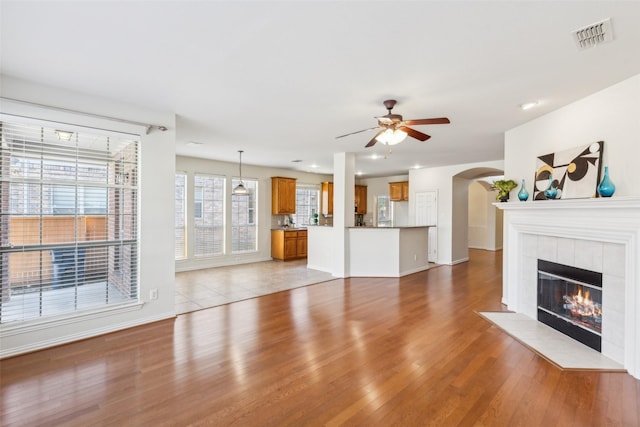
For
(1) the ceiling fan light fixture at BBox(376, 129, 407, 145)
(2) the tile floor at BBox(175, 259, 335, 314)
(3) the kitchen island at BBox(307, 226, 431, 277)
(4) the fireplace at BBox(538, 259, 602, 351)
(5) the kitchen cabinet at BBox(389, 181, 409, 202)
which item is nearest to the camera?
(4) the fireplace at BBox(538, 259, 602, 351)

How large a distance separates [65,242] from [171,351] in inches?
65.2

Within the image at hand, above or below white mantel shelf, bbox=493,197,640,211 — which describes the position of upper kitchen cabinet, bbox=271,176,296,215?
above

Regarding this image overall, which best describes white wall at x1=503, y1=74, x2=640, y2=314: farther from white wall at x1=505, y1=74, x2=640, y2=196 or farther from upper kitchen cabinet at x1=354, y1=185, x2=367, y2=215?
upper kitchen cabinet at x1=354, y1=185, x2=367, y2=215

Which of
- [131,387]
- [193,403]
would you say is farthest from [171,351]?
[193,403]

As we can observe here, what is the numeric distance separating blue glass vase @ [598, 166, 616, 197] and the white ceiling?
92cm

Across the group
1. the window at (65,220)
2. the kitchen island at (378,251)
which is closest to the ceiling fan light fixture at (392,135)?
the window at (65,220)

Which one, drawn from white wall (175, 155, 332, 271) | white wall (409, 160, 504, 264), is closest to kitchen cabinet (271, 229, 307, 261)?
white wall (175, 155, 332, 271)

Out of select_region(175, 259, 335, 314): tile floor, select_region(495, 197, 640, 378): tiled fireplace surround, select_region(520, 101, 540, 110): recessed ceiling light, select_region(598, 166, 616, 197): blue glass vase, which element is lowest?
select_region(175, 259, 335, 314): tile floor

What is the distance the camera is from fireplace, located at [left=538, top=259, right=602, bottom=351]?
10.1 feet

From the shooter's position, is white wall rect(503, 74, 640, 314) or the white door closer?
white wall rect(503, 74, 640, 314)

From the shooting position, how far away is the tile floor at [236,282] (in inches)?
189

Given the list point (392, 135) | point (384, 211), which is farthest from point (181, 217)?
point (384, 211)

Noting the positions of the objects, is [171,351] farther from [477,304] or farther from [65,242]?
[477,304]

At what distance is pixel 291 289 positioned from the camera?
542cm
